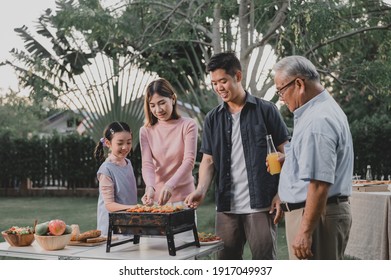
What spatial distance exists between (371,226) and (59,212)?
7489mm

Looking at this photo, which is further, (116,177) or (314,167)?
(116,177)

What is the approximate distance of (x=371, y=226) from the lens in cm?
571

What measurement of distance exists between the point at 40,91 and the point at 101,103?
132 cm

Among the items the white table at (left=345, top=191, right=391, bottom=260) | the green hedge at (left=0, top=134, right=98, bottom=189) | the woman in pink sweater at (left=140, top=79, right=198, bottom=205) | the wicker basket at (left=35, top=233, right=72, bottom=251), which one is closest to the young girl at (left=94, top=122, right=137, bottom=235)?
the woman in pink sweater at (left=140, top=79, right=198, bottom=205)

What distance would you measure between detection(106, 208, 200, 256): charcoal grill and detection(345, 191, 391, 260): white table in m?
3.01

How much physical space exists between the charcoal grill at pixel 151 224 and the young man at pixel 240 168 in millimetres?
174

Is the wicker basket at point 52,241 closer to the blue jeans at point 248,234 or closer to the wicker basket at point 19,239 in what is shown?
the wicker basket at point 19,239

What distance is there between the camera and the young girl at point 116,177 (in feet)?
11.5

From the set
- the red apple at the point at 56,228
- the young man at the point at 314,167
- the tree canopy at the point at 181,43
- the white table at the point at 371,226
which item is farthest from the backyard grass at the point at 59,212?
the young man at the point at 314,167

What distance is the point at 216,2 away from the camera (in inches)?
319

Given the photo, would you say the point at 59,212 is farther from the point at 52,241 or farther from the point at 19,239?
the point at 52,241

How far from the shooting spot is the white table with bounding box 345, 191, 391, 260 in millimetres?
5473

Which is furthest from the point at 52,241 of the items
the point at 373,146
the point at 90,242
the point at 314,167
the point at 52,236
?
the point at 373,146

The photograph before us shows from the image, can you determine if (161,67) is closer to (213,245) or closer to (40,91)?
(40,91)
